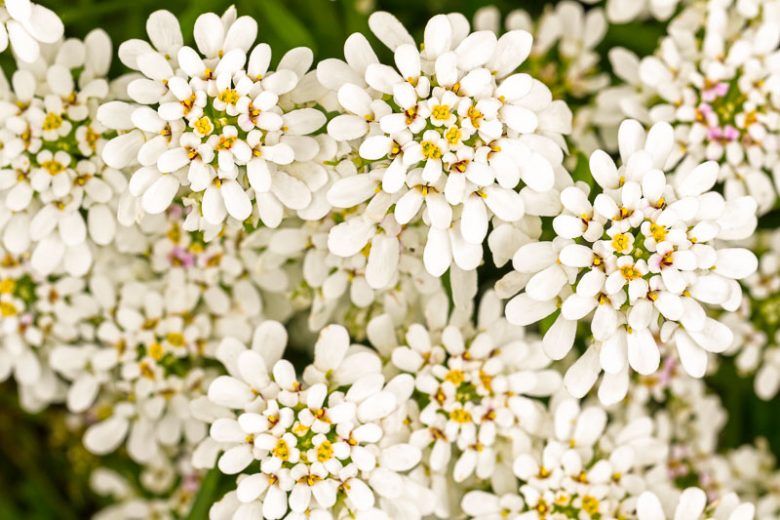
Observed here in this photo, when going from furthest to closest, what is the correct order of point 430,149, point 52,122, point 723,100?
1. point 723,100
2. point 52,122
3. point 430,149

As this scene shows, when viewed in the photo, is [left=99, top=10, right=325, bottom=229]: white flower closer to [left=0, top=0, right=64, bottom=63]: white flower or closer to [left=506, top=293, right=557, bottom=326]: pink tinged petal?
[left=0, top=0, right=64, bottom=63]: white flower

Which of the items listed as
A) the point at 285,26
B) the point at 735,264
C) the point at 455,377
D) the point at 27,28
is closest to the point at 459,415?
the point at 455,377

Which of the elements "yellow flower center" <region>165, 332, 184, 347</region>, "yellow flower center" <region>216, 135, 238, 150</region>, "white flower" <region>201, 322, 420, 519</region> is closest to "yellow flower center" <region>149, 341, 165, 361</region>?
"yellow flower center" <region>165, 332, 184, 347</region>

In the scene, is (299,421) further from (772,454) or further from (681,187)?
(772,454)

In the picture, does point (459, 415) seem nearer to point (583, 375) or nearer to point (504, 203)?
point (583, 375)

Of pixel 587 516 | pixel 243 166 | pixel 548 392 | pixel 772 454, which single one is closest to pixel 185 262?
pixel 243 166

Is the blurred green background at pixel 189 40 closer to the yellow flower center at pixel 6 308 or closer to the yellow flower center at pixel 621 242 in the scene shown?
the yellow flower center at pixel 6 308
